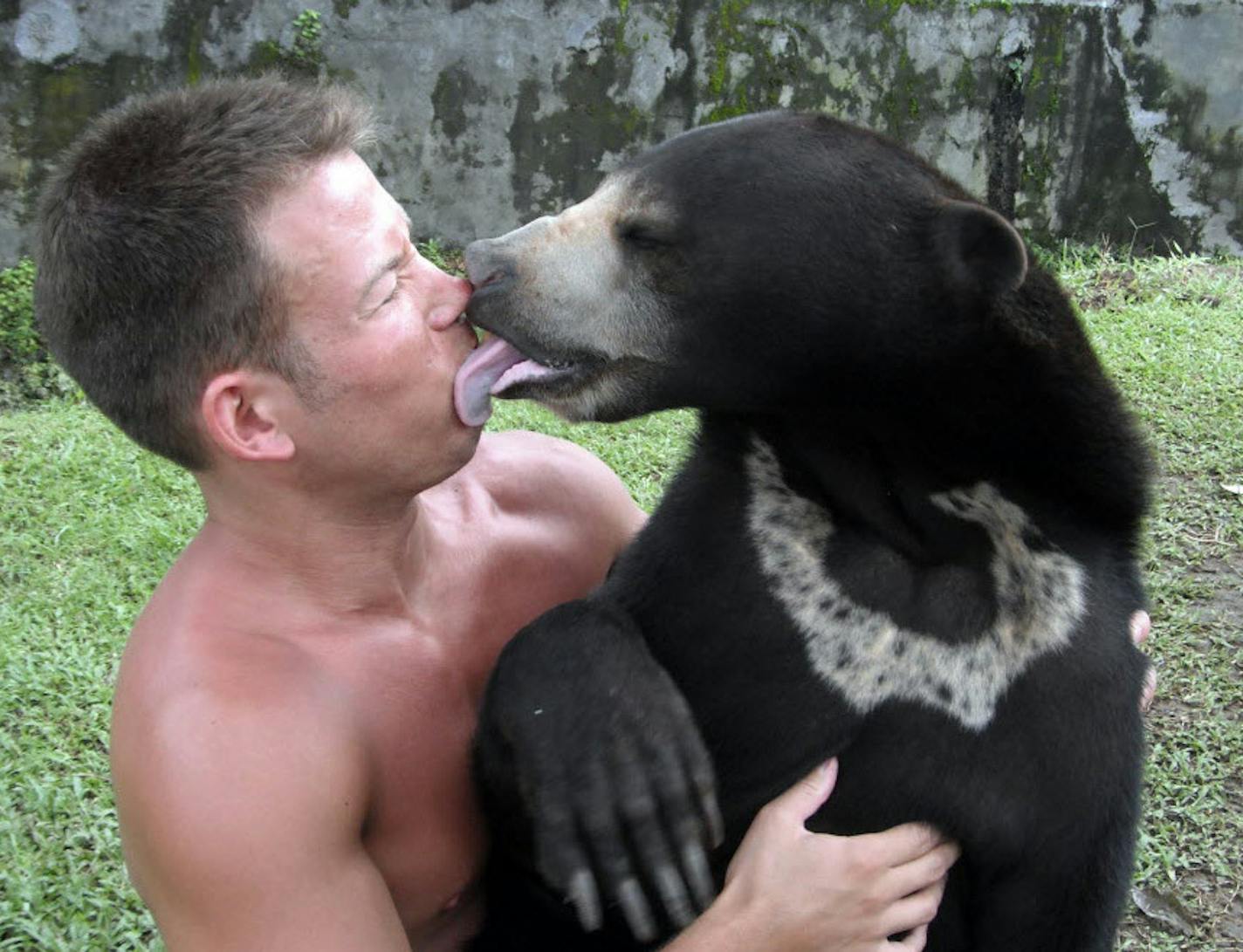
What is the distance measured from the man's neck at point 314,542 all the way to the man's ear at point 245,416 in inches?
3.8

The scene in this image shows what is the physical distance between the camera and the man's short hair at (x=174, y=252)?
6.78ft

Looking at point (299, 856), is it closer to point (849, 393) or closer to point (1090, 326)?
point (849, 393)

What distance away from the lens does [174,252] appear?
206cm

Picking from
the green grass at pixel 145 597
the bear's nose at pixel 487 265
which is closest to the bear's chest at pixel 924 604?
the bear's nose at pixel 487 265

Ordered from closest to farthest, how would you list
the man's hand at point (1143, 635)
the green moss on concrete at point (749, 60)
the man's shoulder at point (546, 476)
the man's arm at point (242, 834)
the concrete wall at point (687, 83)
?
the man's arm at point (242, 834) < the man's hand at point (1143, 635) < the man's shoulder at point (546, 476) < the concrete wall at point (687, 83) < the green moss on concrete at point (749, 60)

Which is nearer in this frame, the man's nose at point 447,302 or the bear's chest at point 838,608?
the man's nose at point 447,302

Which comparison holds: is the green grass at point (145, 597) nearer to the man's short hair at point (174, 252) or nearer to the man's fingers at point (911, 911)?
the man's fingers at point (911, 911)

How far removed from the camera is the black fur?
2.29m

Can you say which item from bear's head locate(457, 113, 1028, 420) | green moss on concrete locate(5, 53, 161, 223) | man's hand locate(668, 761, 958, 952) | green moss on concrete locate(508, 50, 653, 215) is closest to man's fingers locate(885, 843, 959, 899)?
man's hand locate(668, 761, 958, 952)

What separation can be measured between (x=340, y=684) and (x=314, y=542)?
25 centimetres

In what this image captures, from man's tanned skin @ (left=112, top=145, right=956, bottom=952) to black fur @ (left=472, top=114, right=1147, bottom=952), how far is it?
0.42 feet

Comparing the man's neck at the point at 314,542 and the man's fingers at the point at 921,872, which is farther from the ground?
the man's neck at the point at 314,542

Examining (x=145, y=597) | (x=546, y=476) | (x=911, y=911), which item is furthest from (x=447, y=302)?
(x=145, y=597)

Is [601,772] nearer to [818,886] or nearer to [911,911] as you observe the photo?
[818,886]
